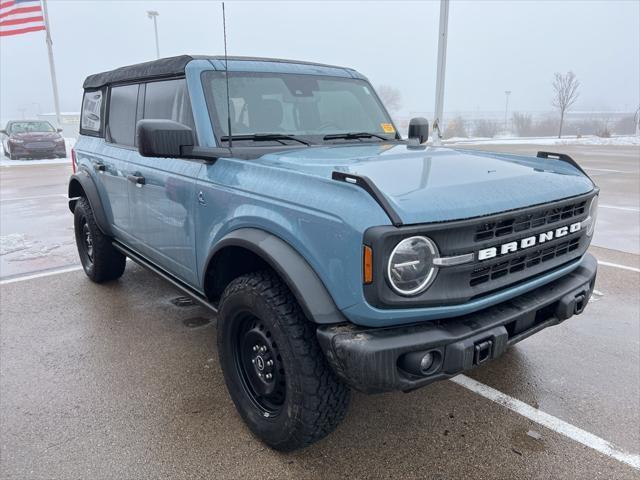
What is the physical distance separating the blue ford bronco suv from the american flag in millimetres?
20343

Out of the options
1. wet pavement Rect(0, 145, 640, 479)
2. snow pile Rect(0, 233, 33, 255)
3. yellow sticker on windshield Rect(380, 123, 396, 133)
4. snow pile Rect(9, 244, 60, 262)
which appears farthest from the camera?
Result: snow pile Rect(0, 233, 33, 255)

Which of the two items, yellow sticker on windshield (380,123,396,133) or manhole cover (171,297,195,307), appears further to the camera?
manhole cover (171,297,195,307)

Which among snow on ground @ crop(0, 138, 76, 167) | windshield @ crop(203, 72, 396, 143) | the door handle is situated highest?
windshield @ crop(203, 72, 396, 143)

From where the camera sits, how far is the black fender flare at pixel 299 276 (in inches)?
82.1

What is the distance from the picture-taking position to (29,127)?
20.7 metres

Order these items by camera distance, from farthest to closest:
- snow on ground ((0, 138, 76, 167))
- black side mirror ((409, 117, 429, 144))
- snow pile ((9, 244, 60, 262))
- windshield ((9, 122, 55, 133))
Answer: windshield ((9, 122, 55, 133)), snow on ground ((0, 138, 76, 167)), snow pile ((9, 244, 60, 262)), black side mirror ((409, 117, 429, 144))

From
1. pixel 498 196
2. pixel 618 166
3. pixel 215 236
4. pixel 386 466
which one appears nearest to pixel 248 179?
pixel 215 236

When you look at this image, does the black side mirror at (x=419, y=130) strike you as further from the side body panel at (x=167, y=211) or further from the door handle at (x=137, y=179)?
the door handle at (x=137, y=179)

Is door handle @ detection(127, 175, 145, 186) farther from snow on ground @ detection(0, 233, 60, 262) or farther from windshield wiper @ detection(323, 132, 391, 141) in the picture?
snow on ground @ detection(0, 233, 60, 262)

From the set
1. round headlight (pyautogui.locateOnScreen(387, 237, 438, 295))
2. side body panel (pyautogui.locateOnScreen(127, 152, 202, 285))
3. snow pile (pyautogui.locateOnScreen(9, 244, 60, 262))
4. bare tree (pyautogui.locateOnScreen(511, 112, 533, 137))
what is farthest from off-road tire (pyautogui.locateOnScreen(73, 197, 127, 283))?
bare tree (pyautogui.locateOnScreen(511, 112, 533, 137))

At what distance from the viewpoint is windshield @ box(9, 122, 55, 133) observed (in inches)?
801

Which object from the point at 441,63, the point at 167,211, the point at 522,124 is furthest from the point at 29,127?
the point at 522,124

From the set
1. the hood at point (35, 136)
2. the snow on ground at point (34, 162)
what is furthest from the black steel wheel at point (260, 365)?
the hood at point (35, 136)

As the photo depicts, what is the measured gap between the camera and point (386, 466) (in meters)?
2.45
